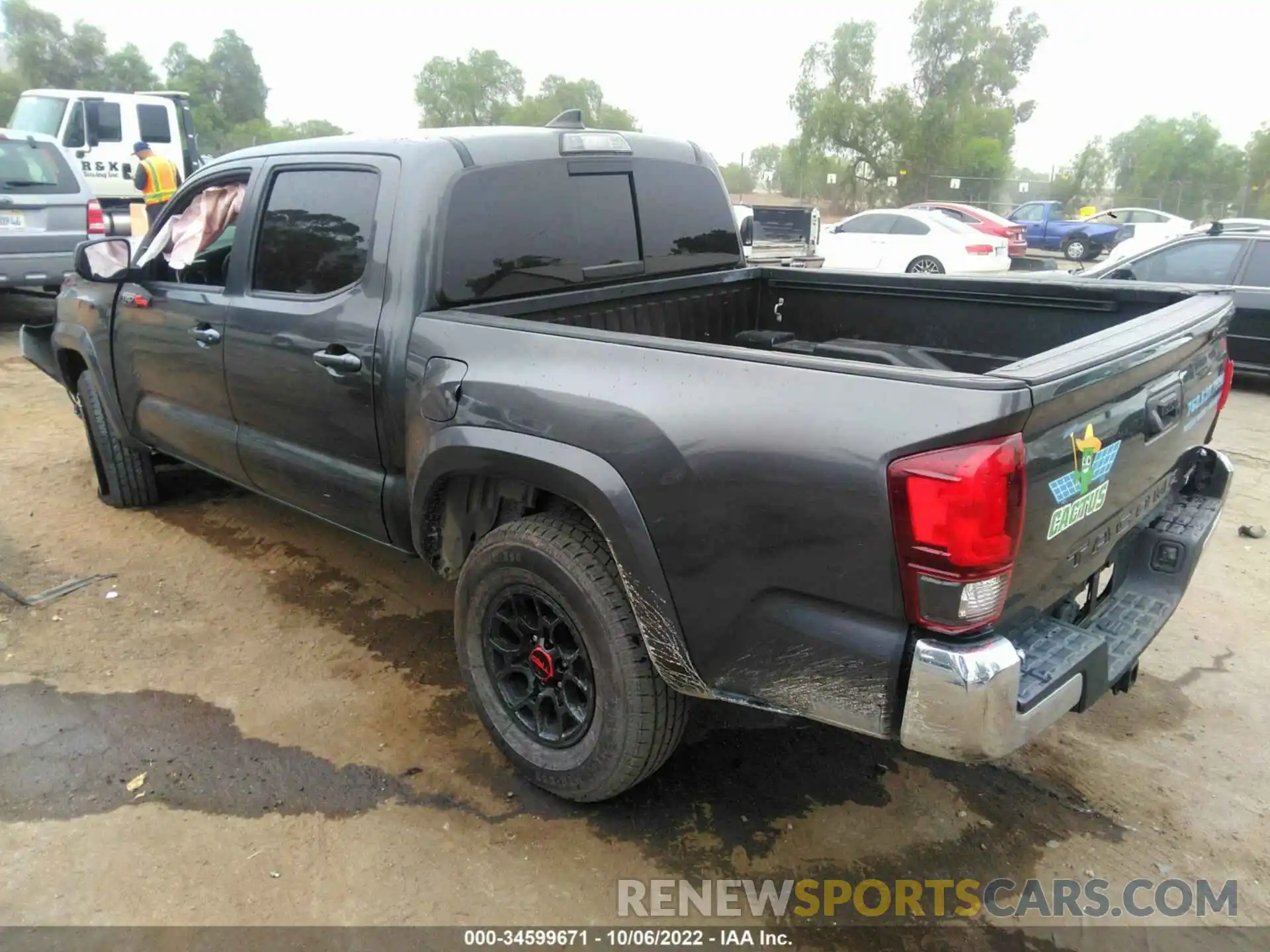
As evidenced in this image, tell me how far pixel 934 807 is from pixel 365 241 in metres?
2.60

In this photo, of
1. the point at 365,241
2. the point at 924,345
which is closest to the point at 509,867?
the point at 365,241

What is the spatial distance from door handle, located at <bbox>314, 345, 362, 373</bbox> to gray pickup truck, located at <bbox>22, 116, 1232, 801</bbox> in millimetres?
13

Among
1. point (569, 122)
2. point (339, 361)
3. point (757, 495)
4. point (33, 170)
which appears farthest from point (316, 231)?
point (33, 170)

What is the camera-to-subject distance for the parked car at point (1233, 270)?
795 cm

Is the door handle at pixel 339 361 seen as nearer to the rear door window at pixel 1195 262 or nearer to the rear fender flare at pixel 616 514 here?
the rear fender flare at pixel 616 514

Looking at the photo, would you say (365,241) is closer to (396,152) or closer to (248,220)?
(396,152)

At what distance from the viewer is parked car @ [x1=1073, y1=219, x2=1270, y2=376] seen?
795 cm

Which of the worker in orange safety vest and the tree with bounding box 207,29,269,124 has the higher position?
the tree with bounding box 207,29,269,124

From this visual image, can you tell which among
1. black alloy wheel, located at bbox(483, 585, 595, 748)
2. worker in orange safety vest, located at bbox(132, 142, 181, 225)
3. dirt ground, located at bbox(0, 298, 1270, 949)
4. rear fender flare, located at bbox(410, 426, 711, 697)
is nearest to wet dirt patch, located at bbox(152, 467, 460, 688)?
dirt ground, located at bbox(0, 298, 1270, 949)

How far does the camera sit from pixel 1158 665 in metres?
3.57

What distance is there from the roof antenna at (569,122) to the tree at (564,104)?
186 feet

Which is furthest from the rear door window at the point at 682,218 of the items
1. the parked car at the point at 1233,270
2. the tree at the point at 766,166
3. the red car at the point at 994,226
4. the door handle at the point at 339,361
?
the tree at the point at 766,166

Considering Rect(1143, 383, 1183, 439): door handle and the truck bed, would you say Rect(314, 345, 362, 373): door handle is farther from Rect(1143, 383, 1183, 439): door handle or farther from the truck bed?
Rect(1143, 383, 1183, 439): door handle

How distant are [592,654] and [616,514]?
467 millimetres
